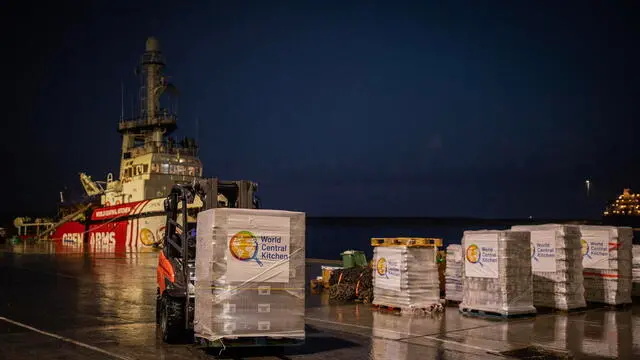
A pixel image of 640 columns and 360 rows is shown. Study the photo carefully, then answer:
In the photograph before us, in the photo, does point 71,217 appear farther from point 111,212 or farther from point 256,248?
point 256,248

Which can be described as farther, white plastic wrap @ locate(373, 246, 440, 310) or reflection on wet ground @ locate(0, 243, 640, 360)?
white plastic wrap @ locate(373, 246, 440, 310)

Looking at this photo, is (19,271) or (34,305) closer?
(34,305)

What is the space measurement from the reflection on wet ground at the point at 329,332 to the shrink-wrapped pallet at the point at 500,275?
0.43 meters

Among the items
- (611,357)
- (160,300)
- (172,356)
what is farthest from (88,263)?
(611,357)

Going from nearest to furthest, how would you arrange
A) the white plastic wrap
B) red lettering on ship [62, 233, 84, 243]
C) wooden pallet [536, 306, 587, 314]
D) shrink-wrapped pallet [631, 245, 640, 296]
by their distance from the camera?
the white plastic wrap → wooden pallet [536, 306, 587, 314] → shrink-wrapped pallet [631, 245, 640, 296] → red lettering on ship [62, 233, 84, 243]

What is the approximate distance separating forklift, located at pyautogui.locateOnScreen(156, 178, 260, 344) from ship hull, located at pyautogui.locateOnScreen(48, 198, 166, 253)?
2310cm

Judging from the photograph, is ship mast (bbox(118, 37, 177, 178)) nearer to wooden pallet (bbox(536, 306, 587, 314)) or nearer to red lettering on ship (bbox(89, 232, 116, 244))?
red lettering on ship (bbox(89, 232, 116, 244))

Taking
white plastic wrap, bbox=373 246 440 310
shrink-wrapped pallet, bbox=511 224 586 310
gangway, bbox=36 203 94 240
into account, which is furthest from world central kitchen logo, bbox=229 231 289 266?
gangway, bbox=36 203 94 240

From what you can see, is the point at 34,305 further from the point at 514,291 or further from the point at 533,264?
the point at 533,264

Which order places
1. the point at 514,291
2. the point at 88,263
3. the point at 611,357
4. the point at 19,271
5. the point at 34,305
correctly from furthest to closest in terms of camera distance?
the point at 88,263, the point at 19,271, the point at 34,305, the point at 514,291, the point at 611,357

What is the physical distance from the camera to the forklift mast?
9.78m

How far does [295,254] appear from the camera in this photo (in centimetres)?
862

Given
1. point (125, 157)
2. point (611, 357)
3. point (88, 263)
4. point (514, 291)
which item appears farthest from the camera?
point (125, 157)

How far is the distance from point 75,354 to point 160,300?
7.17 feet
